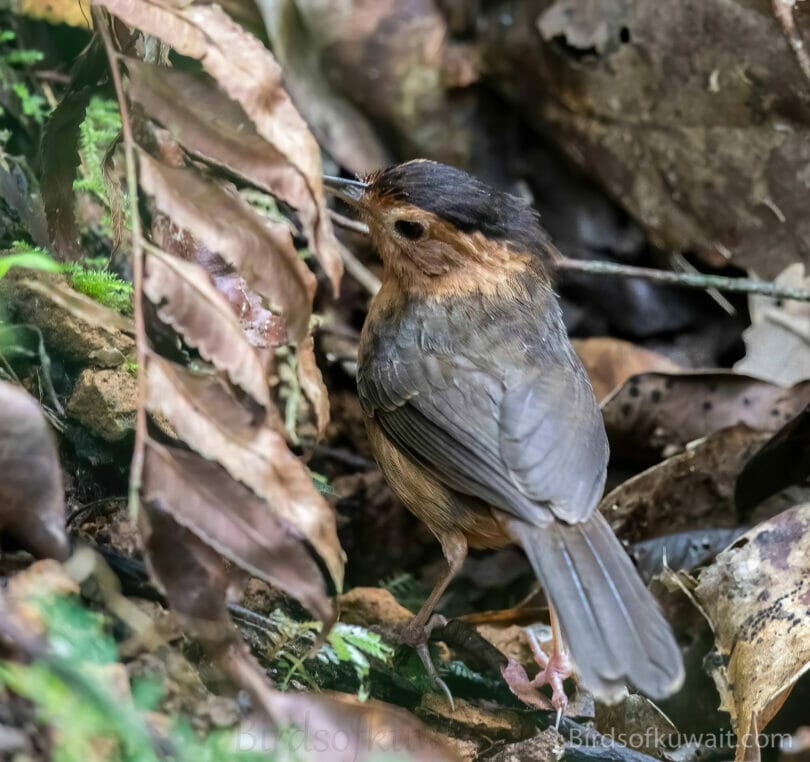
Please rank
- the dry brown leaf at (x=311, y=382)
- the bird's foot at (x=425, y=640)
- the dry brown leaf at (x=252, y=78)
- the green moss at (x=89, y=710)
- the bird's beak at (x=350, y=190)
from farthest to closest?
the bird's beak at (x=350, y=190), the bird's foot at (x=425, y=640), the dry brown leaf at (x=311, y=382), the dry brown leaf at (x=252, y=78), the green moss at (x=89, y=710)

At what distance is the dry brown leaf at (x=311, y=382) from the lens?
9.43ft

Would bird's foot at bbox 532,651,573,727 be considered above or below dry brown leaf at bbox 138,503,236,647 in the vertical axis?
below

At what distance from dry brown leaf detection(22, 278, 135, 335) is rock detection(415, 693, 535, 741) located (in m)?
1.42

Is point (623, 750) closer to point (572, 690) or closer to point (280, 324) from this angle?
point (572, 690)

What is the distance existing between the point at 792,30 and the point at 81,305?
3535 millimetres

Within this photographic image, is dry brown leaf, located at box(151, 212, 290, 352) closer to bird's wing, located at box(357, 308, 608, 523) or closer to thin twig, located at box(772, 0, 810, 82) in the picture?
bird's wing, located at box(357, 308, 608, 523)

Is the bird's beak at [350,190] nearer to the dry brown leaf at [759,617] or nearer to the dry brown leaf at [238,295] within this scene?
the dry brown leaf at [238,295]

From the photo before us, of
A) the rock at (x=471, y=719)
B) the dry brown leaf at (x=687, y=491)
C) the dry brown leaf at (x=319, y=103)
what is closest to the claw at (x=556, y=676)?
the rock at (x=471, y=719)

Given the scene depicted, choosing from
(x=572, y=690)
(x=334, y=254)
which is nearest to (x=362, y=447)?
(x=572, y=690)

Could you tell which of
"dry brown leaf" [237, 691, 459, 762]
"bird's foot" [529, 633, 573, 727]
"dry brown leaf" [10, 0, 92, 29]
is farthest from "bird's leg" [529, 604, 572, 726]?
"dry brown leaf" [10, 0, 92, 29]

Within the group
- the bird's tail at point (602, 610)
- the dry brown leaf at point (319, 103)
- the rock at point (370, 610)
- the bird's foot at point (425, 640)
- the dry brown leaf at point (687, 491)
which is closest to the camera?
the bird's tail at point (602, 610)

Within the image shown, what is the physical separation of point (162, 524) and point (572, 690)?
5.92 feet

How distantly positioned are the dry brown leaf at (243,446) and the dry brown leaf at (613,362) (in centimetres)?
279

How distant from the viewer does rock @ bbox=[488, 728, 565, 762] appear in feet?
9.57
